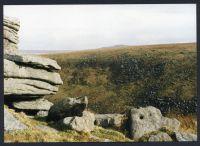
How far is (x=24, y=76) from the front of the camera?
4588 centimetres

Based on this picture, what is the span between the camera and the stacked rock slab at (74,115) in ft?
138

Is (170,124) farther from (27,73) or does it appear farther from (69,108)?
(27,73)

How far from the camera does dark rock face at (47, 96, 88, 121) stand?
44.2 metres

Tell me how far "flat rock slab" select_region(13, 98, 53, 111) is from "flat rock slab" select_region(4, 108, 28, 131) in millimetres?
6075

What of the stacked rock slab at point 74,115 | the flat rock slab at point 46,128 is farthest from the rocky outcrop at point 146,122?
the flat rock slab at point 46,128

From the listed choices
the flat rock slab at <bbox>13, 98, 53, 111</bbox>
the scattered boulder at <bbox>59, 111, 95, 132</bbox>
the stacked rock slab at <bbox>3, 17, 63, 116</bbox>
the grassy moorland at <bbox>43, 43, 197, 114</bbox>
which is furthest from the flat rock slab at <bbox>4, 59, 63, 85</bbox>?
the grassy moorland at <bbox>43, 43, 197, 114</bbox>

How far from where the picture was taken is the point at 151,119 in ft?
148

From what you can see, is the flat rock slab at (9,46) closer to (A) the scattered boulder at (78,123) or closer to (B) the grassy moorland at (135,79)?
(A) the scattered boulder at (78,123)

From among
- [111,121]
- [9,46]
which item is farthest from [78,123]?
[9,46]

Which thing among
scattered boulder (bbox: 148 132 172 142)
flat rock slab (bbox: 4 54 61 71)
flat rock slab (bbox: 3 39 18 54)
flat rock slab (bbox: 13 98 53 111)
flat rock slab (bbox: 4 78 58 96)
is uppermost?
flat rock slab (bbox: 3 39 18 54)

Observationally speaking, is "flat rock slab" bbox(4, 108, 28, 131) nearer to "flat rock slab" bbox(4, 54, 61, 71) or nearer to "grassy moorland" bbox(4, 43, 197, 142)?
"flat rock slab" bbox(4, 54, 61, 71)

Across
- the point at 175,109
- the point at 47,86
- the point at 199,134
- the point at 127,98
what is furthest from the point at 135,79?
the point at 199,134

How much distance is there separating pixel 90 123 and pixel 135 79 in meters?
36.1

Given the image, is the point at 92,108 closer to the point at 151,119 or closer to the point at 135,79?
the point at 135,79
